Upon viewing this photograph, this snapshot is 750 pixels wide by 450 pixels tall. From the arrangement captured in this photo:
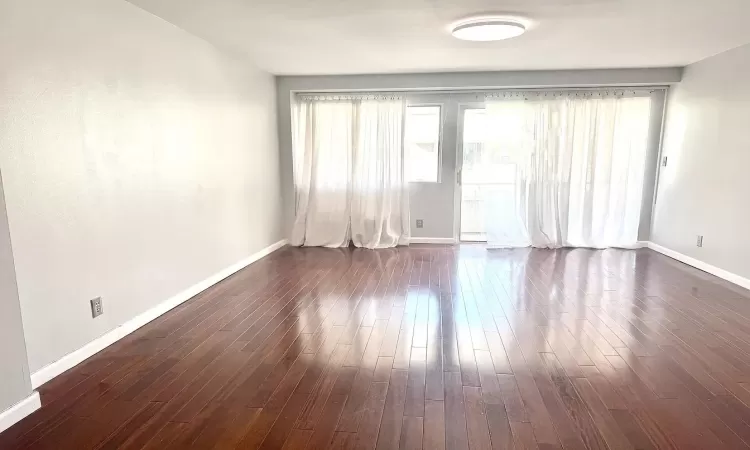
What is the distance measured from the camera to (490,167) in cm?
567

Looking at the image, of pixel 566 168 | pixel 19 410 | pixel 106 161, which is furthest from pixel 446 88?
pixel 19 410

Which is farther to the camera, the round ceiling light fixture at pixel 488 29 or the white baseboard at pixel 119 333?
the round ceiling light fixture at pixel 488 29

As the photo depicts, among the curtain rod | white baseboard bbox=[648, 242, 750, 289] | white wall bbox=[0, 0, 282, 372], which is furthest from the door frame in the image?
white wall bbox=[0, 0, 282, 372]

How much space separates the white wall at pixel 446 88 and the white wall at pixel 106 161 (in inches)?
55.0

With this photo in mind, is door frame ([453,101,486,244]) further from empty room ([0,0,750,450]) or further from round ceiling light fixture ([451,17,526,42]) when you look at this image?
round ceiling light fixture ([451,17,526,42])

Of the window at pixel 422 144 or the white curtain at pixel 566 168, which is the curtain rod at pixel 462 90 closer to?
the white curtain at pixel 566 168

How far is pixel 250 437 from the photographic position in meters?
1.90

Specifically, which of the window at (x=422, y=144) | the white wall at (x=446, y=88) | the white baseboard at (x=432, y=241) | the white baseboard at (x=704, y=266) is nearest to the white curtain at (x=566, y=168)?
the white wall at (x=446, y=88)

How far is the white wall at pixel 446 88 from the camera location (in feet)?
16.9

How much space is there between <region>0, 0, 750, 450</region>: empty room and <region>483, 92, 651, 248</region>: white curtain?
1.3 inches

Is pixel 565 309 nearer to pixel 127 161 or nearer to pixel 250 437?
pixel 250 437

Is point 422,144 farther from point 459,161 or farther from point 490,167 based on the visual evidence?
point 490,167

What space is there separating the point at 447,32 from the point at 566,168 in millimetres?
2846

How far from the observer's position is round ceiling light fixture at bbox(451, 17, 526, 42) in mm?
3188
